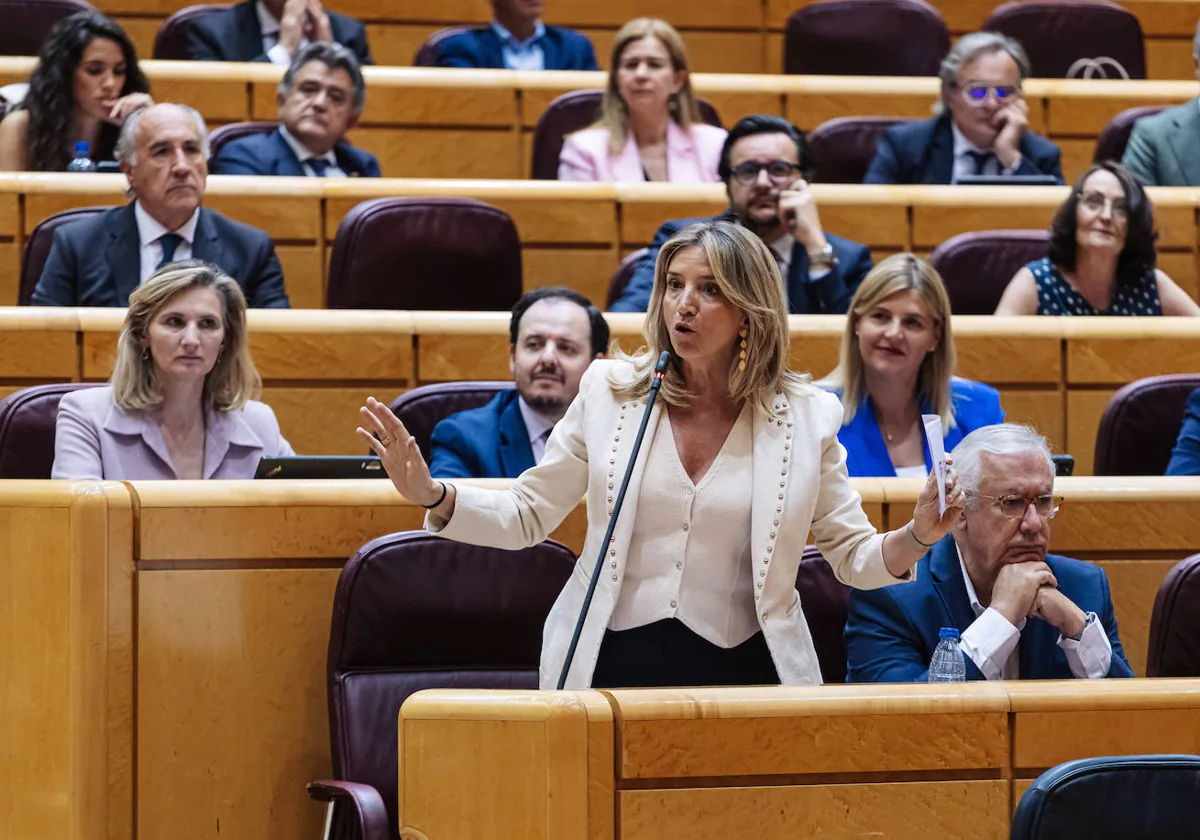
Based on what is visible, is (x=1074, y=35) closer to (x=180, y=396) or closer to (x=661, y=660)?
(x=180, y=396)

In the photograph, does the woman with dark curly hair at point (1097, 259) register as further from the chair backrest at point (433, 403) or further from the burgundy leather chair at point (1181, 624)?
the burgundy leather chair at point (1181, 624)

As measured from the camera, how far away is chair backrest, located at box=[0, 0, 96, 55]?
8.51 feet

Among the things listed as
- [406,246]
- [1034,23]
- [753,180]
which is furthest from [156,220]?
[1034,23]

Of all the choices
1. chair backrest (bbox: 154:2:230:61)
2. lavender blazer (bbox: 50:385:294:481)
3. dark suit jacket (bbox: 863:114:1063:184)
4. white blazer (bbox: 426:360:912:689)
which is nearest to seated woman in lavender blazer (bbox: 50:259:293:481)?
lavender blazer (bbox: 50:385:294:481)

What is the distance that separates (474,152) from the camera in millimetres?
2561

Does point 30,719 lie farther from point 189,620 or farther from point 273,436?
point 273,436

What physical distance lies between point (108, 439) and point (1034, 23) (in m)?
1.91

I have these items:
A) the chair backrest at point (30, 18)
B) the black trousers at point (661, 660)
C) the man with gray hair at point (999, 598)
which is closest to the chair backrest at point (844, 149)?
the chair backrest at point (30, 18)

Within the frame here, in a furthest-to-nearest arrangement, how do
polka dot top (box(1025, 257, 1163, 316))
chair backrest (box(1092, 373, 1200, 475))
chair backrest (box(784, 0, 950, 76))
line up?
chair backrest (box(784, 0, 950, 76)) → polka dot top (box(1025, 257, 1163, 316)) → chair backrest (box(1092, 373, 1200, 475))

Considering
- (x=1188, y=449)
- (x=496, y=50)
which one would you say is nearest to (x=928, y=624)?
(x=1188, y=449)

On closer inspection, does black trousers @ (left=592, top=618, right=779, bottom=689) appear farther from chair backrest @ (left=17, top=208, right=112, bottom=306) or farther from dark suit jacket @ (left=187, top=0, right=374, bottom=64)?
dark suit jacket @ (left=187, top=0, right=374, bottom=64)

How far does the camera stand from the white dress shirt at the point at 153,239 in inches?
Answer: 75.2

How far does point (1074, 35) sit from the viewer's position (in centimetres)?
290

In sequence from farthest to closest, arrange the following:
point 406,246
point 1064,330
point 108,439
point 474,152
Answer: point 474,152
point 406,246
point 1064,330
point 108,439
